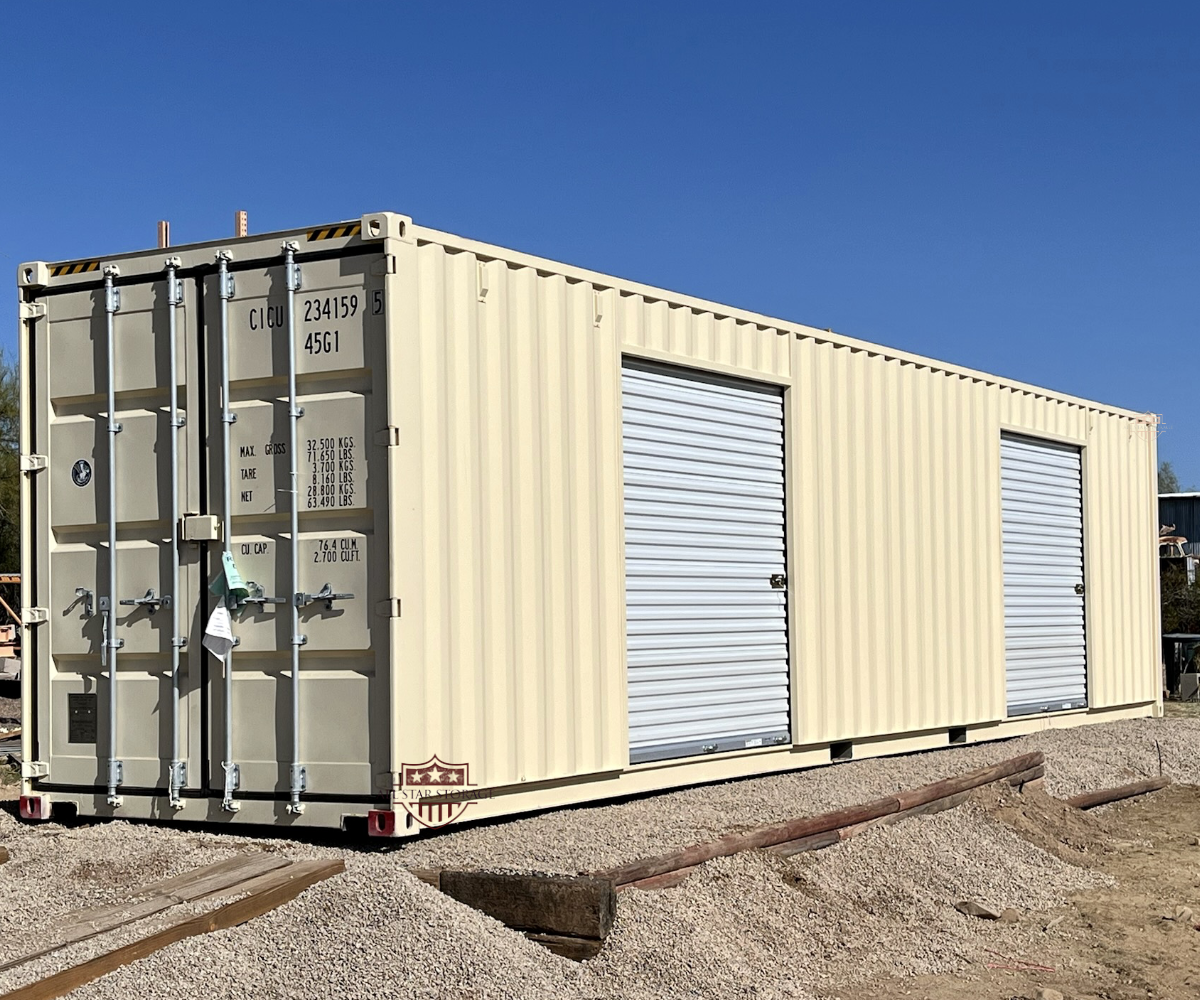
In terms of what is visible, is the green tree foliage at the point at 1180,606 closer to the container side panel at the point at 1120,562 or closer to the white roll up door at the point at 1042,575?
the container side panel at the point at 1120,562

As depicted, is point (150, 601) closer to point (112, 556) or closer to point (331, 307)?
point (112, 556)

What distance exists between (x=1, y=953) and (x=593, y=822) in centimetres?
362

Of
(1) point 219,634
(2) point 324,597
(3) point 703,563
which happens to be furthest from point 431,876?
(3) point 703,563

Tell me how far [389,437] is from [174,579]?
1.68m

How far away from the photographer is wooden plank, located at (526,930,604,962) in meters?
6.26

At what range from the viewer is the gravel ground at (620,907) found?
224 inches

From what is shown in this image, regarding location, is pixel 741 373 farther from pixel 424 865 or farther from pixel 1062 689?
pixel 1062 689

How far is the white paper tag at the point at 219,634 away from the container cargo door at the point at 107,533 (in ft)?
0.79

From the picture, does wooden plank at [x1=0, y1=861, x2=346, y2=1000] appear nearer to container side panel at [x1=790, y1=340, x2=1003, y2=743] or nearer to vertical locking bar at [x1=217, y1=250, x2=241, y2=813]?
vertical locking bar at [x1=217, y1=250, x2=241, y2=813]

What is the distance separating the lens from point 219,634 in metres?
8.08

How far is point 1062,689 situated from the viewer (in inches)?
583

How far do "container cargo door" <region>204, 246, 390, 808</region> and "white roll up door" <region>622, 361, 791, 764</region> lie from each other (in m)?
2.26

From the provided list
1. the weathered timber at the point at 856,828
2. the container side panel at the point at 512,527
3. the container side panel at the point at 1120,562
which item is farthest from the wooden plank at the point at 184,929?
the container side panel at the point at 1120,562

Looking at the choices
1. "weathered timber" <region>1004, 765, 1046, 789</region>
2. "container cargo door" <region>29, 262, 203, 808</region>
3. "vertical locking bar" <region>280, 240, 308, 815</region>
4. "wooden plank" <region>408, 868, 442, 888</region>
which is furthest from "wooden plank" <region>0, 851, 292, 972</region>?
"weathered timber" <region>1004, 765, 1046, 789</region>
